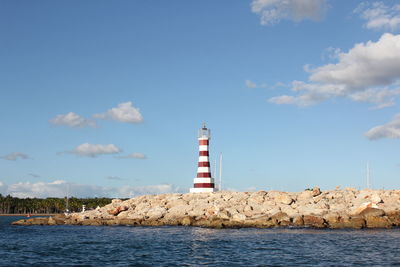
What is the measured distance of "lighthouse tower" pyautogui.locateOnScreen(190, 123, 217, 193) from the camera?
64.1 m

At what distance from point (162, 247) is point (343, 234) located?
17.9 metres

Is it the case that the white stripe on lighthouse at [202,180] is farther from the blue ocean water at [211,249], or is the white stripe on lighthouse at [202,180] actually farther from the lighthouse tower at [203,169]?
the blue ocean water at [211,249]

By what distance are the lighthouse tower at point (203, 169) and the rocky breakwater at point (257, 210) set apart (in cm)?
125

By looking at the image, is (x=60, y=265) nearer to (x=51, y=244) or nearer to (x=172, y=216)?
(x=51, y=244)

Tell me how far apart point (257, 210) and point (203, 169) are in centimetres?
1110

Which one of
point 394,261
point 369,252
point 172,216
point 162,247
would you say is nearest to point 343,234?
point 369,252

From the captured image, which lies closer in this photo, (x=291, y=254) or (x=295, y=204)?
(x=291, y=254)

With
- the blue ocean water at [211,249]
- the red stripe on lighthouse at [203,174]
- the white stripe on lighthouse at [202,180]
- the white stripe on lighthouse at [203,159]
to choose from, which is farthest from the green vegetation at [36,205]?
the blue ocean water at [211,249]

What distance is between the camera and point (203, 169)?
64.1 meters

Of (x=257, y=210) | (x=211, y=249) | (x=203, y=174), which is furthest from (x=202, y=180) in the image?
(x=211, y=249)

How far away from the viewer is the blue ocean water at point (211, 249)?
27953 millimetres

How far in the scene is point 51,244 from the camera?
38156mm

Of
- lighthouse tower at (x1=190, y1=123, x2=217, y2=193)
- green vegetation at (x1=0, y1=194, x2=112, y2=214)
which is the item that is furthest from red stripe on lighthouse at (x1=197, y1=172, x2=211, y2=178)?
green vegetation at (x1=0, y1=194, x2=112, y2=214)

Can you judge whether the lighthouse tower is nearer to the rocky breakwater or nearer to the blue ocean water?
the rocky breakwater
